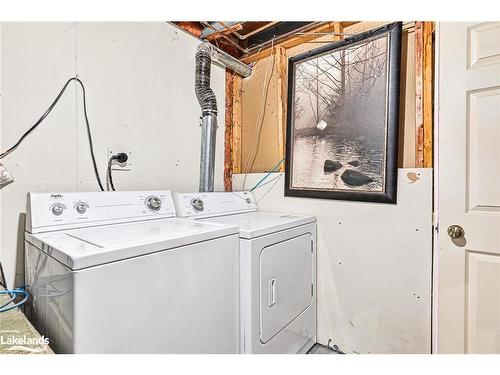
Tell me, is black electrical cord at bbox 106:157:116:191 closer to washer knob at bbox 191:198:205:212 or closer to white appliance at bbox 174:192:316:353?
white appliance at bbox 174:192:316:353

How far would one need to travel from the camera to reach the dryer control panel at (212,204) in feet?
5.69

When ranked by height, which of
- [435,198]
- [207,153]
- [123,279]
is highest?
[207,153]

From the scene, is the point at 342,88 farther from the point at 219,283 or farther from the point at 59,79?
the point at 59,79

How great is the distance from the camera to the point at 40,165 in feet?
4.81

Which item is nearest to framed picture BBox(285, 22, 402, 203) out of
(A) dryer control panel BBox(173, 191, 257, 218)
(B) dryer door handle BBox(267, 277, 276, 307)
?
(A) dryer control panel BBox(173, 191, 257, 218)

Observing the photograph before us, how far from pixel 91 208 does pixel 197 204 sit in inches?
24.3

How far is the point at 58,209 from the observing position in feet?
4.14

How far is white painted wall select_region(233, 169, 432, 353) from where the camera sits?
151 centimetres

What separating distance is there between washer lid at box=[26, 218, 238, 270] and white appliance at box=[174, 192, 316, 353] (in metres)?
0.20

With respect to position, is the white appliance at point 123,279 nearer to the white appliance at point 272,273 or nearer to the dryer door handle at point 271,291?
the white appliance at point 272,273

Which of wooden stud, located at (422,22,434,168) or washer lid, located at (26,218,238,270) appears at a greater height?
wooden stud, located at (422,22,434,168)

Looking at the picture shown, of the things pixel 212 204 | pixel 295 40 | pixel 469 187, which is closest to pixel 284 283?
pixel 212 204

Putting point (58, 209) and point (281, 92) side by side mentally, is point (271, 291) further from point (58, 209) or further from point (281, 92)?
point (281, 92)

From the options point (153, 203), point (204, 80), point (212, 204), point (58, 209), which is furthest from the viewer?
point (204, 80)
